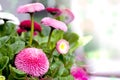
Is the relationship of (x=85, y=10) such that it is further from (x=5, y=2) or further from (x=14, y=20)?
(x=14, y=20)

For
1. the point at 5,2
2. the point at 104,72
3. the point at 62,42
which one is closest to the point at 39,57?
the point at 62,42

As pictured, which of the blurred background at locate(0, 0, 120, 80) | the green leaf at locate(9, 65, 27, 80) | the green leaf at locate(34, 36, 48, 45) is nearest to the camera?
the green leaf at locate(9, 65, 27, 80)

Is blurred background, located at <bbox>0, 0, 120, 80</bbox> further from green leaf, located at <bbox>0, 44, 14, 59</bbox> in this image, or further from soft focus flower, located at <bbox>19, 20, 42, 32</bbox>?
green leaf, located at <bbox>0, 44, 14, 59</bbox>

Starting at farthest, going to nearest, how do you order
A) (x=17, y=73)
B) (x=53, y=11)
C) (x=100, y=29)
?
(x=100, y=29) < (x=53, y=11) < (x=17, y=73)

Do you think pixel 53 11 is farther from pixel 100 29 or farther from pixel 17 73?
pixel 100 29

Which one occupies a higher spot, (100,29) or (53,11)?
(53,11)

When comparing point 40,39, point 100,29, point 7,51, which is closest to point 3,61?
point 7,51

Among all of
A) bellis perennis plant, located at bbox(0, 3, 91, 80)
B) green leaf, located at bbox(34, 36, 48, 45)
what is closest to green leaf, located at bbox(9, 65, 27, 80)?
bellis perennis plant, located at bbox(0, 3, 91, 80)

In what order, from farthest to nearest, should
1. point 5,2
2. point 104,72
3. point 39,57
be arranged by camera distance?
1. point 104,72
2. point 5,2
3. point 39,57
